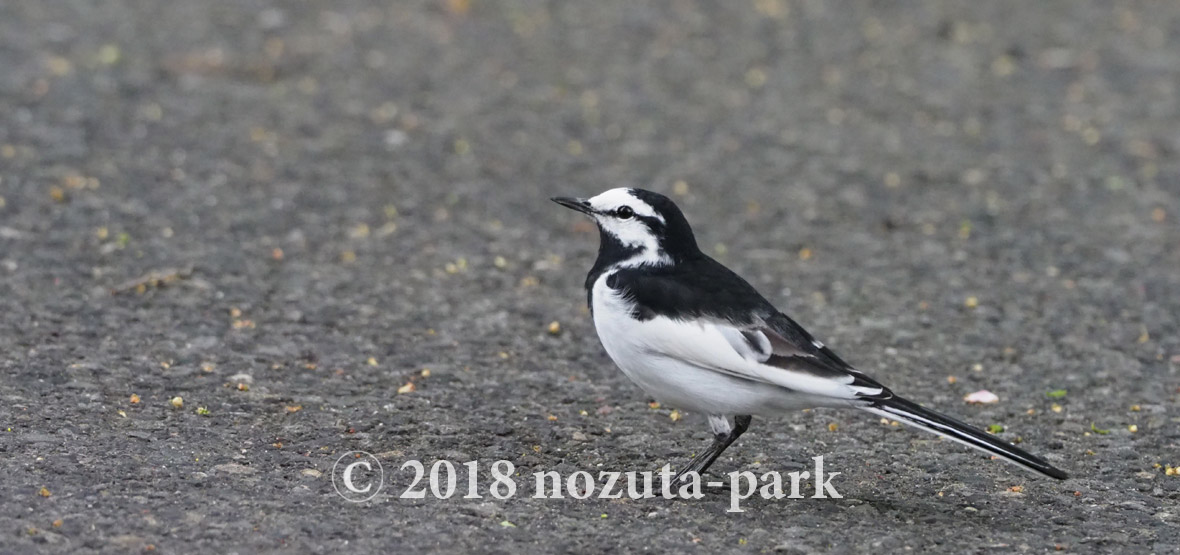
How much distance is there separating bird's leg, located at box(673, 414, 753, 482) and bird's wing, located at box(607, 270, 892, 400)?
30 centimetres

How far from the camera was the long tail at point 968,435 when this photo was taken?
13.9 ft

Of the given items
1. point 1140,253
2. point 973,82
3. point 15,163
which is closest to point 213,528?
point 15,163

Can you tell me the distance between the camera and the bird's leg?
477 cm

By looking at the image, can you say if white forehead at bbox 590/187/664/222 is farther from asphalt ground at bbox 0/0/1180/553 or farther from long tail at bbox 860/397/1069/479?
long tail at bbox 860/397/1069/479

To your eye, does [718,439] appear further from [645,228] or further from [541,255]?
[541,255]

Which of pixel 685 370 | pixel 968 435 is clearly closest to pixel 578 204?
pixel 685 370

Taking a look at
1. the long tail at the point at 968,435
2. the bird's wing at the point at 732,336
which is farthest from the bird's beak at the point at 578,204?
the long tail at the point at 968,435

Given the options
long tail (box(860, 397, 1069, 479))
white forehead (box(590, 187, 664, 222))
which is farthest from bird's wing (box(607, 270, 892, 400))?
white forehead (box(590, 187, 664, 222))

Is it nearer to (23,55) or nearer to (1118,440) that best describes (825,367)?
(1118,440)

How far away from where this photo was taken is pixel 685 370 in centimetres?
459

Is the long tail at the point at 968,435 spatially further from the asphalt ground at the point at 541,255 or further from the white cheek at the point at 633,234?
the white cheek at the point at 633,234

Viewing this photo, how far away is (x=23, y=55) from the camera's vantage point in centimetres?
896

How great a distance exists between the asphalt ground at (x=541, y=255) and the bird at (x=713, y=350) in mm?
326

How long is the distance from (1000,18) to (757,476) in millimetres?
6593
